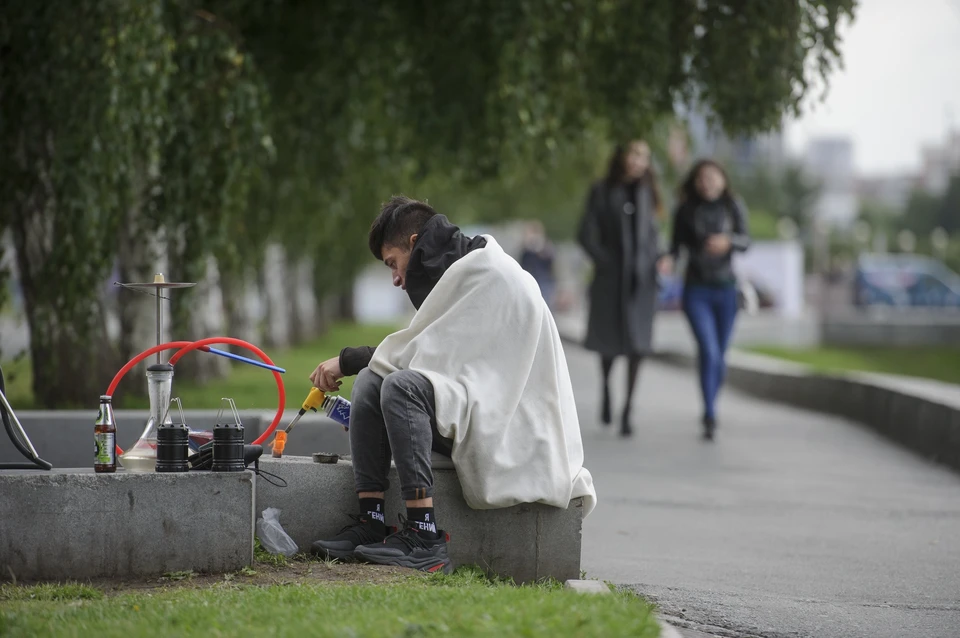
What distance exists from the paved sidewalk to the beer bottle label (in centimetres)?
198

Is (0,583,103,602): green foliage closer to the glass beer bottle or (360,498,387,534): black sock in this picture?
the glass beer bottle

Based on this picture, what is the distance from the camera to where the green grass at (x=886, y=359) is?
24516 mm

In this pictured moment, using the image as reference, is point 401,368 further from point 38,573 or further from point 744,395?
point 744,395

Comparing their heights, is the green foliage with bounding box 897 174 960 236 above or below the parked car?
above

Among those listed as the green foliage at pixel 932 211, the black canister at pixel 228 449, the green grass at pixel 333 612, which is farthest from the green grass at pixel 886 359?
the green foliage at pixel 932 211

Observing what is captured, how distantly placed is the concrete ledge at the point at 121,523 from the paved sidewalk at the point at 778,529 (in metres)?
1.59

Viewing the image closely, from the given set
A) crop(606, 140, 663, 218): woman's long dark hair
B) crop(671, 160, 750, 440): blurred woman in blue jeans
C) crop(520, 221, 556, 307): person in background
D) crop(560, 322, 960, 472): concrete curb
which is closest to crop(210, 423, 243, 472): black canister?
crop(560, 322, 960, 472): concrete curb

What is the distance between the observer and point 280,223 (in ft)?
53.2

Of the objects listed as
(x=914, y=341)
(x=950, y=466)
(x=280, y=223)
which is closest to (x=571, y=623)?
(x=950, y=466)

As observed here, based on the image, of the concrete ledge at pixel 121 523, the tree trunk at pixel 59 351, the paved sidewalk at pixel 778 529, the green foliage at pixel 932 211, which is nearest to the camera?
the concrete ledge at pixel 121 523

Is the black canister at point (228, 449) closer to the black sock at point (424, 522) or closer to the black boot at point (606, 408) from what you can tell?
the black sock at point (424, 522)

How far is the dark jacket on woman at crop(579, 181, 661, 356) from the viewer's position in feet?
36.7

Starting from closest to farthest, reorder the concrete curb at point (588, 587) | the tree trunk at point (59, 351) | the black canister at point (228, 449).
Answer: the concrete curb at point (588, 587), the black canister at point (228, 449), the tree trunk at point (59, 351)

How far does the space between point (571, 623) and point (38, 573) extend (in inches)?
78.9
